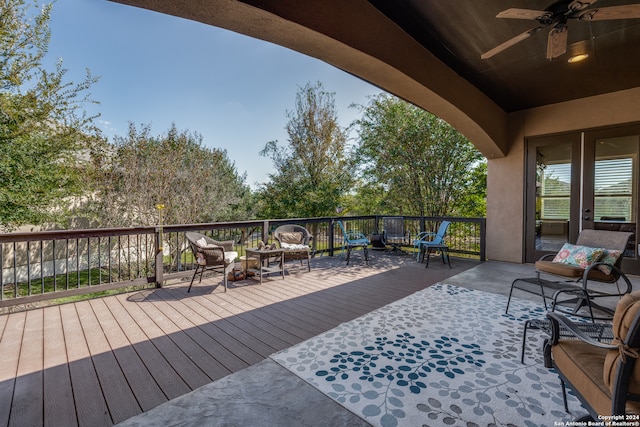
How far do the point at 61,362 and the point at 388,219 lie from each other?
6422 millimetres

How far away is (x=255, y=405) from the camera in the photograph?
1.73 metres

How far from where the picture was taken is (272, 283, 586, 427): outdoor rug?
1678 millimetres

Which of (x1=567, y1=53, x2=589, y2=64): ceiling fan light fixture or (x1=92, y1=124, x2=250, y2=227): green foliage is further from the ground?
(x1=567, y1=53, x2=589, y2=64): ceiling fan light fixture

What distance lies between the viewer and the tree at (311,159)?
982 centimetres

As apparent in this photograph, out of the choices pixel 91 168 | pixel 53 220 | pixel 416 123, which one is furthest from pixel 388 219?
pixel 53 220

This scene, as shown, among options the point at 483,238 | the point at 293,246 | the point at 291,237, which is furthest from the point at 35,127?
the point at 483,238

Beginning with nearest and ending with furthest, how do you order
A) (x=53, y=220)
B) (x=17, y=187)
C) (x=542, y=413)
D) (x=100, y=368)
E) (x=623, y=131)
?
(x=542, y=413), (x=100, y=368), (x=623, y=131), (x=17, y=187), (x=53, y=220)

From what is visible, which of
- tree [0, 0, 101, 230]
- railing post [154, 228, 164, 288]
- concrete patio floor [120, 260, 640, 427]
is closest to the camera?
concrete patio floor [120, 260, 640, 427]

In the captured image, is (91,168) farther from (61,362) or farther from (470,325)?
(470,325)

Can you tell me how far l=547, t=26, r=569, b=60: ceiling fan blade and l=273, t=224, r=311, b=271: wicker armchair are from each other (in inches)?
164

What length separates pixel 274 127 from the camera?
1036 centimetres

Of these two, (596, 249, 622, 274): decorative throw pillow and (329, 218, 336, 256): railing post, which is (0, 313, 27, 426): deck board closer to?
(329, 218, 336, 256): railing post

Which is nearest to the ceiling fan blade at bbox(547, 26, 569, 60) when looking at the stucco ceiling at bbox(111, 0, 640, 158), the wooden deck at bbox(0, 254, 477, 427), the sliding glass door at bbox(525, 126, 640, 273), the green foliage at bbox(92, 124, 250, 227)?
the stucco ceiling at bbox(111, 0, 640, 158)

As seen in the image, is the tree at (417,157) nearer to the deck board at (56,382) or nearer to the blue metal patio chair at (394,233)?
the blue metal patio chair at (394,233)
